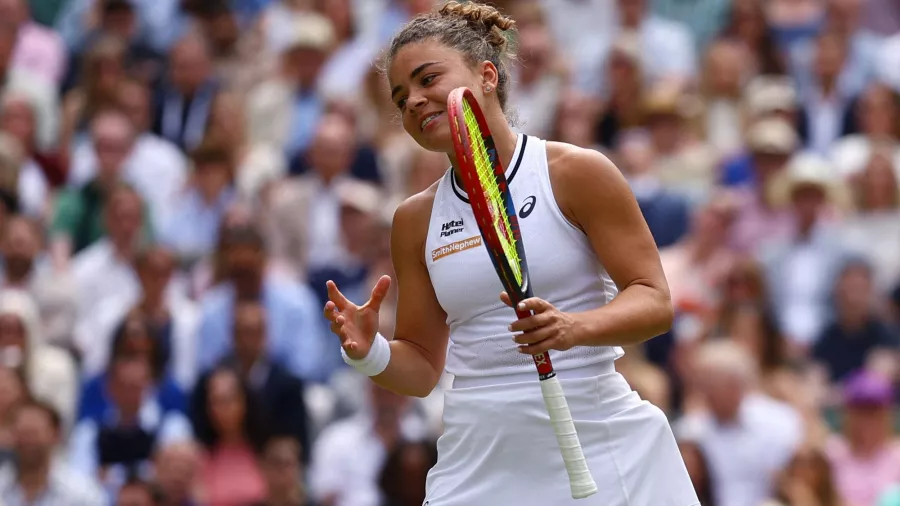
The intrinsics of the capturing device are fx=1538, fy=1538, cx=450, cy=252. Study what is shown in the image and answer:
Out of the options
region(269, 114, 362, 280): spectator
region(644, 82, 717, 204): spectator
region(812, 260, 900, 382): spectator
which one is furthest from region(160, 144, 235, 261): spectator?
region(812, 260, 900, 382): spectator

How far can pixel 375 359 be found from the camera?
409cm

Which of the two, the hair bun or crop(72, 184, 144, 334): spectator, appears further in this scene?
crop(72, 184, 144, 334): spectator

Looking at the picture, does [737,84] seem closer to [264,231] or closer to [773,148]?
→ [773,148]

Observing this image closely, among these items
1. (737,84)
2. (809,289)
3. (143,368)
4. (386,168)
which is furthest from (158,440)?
(737,84)

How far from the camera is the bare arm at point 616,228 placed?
3805 millimetres

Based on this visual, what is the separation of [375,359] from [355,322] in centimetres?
12

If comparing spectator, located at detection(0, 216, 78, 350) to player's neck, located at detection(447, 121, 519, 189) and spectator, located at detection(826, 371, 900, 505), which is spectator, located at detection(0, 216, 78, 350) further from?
player's neck, located at detection(447, 121, 519, 189)

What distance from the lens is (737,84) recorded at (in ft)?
32.3

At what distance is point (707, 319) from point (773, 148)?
1469 mm

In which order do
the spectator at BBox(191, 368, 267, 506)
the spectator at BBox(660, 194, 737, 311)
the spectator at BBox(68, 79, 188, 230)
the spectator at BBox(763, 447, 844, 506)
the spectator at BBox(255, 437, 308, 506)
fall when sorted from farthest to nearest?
the spectator at BBox(68, 79, 188, 230) → the spectator at BBox(660, 194, 737, 311) → the spectator at BBox(191, 368, 267, 506) → the spectator at BBox(255, 437, 308, 506) → the spectator at BBox(763, 447, 844, 506)

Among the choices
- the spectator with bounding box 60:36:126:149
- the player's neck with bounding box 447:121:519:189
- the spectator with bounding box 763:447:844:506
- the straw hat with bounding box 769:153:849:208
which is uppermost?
the spectator with bounding box 60:36:126:149

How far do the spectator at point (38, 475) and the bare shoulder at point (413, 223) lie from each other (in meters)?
3.48

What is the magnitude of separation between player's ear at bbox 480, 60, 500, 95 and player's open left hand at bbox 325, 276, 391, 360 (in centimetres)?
58

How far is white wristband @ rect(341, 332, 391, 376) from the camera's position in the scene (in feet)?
13.4
